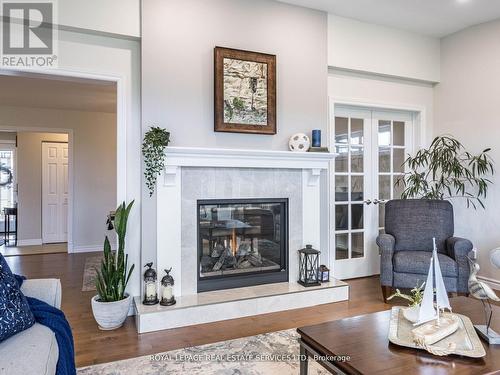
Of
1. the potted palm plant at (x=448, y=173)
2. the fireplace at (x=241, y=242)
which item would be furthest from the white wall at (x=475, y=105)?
the fireplace at (x=241, y=242)

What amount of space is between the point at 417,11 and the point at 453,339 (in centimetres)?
342

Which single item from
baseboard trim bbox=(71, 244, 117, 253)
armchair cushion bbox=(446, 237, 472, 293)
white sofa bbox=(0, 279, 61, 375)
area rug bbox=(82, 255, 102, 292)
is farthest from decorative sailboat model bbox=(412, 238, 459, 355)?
baseboard trim bbox=(71, 244, 117, 253)

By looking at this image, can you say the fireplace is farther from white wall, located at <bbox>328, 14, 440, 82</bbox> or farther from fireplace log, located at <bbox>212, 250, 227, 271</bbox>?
white wall, located at <bbox>328, 14, 440, 82</bbox>

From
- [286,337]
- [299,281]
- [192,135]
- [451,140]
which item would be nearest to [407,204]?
[451,140]

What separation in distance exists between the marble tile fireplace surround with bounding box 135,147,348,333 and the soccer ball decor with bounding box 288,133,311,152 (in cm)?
8

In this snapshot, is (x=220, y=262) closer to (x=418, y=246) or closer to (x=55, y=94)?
(x=418, y=246)

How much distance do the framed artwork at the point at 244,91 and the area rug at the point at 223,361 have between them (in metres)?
1.85

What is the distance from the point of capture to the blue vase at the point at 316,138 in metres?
3.54

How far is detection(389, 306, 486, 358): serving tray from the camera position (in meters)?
1.48

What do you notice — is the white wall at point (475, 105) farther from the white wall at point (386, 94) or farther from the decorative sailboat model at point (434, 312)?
the decorative sailboat model at point (434, 312)

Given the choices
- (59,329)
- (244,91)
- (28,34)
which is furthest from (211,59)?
(59,329)

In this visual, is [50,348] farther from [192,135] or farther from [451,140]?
[451,140]

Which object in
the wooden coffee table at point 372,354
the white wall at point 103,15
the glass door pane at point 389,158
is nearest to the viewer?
the wooden coffee table at point 372,354

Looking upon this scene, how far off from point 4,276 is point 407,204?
356cm
